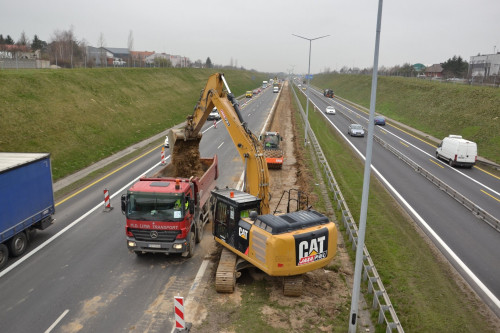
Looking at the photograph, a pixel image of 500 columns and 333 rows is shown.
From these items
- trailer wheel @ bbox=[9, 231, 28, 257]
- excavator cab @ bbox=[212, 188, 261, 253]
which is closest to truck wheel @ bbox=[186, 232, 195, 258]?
excavator cab @ bbox=[212, 188, 261, 253]

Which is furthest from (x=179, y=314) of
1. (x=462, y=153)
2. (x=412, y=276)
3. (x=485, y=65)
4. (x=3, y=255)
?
(x=485, y=65)

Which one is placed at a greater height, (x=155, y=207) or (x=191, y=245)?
(x=155, y=207)

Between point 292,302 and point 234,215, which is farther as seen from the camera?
point 234,215

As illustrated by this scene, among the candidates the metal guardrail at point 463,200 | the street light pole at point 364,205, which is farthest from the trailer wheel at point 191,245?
the metal guardrail at point 463,200

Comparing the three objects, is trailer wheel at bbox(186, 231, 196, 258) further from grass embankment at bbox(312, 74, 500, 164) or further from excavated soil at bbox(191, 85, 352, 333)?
grass embankment at bbox(312, 74, 500, 164)

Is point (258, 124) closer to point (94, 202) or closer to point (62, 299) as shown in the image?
point (94, 202)

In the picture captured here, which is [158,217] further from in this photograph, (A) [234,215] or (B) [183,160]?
(B) [183,160]

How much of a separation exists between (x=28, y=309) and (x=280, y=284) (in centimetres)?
820

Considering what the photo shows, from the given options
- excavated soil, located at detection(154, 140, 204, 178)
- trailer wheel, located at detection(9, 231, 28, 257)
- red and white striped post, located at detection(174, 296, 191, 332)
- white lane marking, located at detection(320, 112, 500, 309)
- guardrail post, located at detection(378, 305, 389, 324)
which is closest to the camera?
red and white striped post, located at detection(174, 296, 191, 332)

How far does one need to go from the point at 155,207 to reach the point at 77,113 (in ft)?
95.5

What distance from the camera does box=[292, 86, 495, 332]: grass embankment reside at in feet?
37.0

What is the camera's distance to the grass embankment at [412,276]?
11.3 meters

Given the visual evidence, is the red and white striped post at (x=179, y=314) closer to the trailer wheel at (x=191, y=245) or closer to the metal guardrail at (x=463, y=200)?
the trailer wheel at (x=191, y=245)

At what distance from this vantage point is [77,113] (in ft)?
125
